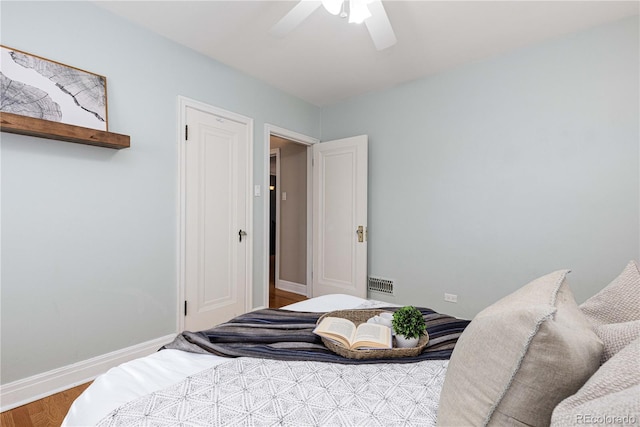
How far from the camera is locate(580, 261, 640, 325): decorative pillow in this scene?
101cm

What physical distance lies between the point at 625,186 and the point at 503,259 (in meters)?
1.02

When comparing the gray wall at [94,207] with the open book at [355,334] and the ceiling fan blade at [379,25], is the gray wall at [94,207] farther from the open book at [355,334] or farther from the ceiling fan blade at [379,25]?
the open book at [355,334]

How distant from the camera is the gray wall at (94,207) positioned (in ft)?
6.27

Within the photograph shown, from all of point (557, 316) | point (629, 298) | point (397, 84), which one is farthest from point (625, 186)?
point (557, 316)

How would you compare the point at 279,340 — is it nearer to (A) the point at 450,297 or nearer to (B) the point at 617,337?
(B) the point at 617,337

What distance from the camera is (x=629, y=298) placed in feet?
3.39

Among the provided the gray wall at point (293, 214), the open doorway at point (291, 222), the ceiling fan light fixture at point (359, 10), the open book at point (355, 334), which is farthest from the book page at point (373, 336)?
the gray wall at point (293, 214)

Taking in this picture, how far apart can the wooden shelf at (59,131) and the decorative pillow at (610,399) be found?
2546mm

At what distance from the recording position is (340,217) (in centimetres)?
390

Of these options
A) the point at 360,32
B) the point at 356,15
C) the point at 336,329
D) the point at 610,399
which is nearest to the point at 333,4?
the point at 356,15

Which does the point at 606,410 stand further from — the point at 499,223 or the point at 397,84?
the point at 397,84

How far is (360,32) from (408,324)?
225cm

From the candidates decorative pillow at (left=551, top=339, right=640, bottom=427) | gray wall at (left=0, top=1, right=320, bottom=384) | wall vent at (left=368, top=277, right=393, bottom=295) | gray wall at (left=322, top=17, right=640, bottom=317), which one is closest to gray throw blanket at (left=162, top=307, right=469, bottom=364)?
decorative pillow at (left=551, top=339, right=640, bottom=427)

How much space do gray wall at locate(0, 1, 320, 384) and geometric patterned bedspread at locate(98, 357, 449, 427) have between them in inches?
64.5
